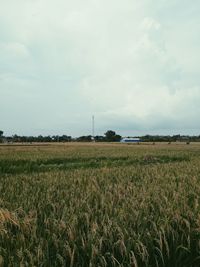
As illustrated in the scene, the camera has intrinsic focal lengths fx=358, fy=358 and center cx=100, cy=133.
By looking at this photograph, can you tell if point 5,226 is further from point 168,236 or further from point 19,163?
point 19,163

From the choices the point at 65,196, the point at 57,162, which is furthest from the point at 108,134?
the point at 65,196

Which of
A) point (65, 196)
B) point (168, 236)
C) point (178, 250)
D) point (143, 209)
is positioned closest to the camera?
point (178, 250)

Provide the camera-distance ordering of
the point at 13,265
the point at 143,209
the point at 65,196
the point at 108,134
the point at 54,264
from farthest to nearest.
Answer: the point at 108,134, the point at 65,196, the point at 143,209, the point at 54,264, the point at 13,265

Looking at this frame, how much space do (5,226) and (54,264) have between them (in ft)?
4.54

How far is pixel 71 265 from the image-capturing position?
10.7ft

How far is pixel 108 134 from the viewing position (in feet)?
470

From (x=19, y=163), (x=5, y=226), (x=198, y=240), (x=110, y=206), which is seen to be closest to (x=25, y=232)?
(x=5, y=226)

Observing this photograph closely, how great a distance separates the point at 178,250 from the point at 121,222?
900 millimetres

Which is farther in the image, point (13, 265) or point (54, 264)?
point (54, 264)

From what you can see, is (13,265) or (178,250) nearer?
(13,265)

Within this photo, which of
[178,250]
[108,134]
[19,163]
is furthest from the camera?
[108,134]

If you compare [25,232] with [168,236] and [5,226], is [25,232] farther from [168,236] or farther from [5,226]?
[168,236]

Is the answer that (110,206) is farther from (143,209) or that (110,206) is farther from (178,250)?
(178,250)

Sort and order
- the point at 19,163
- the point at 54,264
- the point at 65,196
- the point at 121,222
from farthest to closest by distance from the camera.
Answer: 1. the point at 19,163
2. the point at 65,196
3. the point at 121,222
4. the point at 54,264
